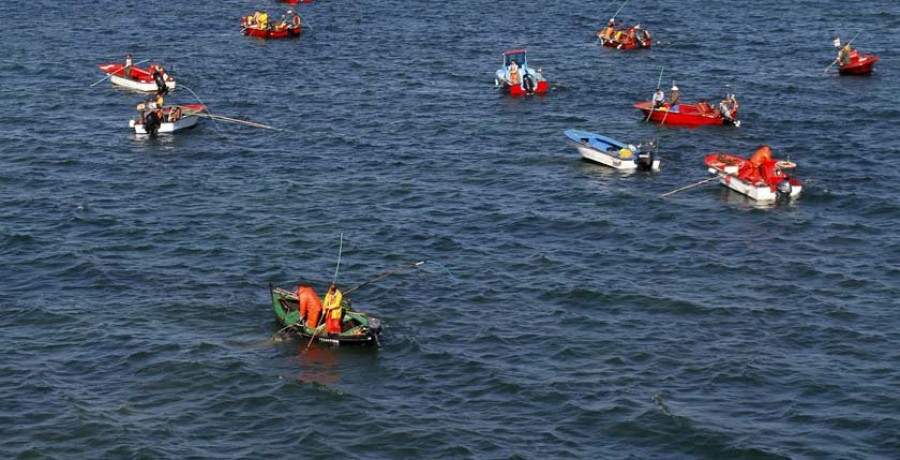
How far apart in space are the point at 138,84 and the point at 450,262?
36367mm

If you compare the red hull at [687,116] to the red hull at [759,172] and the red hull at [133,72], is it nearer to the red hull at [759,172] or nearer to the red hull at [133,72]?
the red hull at [759,172]

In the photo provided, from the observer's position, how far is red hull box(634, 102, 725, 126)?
7262 centimetres

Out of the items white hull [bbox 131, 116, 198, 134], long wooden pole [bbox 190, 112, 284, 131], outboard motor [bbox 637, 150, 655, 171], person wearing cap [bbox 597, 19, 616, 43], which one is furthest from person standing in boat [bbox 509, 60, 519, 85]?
white hull [bbox 131, 116, 198, 134]

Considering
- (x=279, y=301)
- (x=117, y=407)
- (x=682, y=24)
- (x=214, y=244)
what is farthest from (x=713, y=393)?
(x=682, y=24)

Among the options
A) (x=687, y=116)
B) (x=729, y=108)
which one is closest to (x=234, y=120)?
(x=687, y=116)

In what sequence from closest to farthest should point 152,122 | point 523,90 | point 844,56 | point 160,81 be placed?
point 152,122, point 160,81, point 523,90, point 844,56

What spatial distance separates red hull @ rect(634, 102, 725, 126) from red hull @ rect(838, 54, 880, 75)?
14.9 metres

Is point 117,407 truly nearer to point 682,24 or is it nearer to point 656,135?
point 656,135

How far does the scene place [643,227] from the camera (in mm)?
57656

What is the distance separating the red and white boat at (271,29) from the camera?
3907 inches

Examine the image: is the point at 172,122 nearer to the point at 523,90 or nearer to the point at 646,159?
the point at 523,90

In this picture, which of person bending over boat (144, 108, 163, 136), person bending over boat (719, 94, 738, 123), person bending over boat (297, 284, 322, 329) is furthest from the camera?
person bending over boat (719, 94, 738, 123)

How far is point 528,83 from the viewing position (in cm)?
8038

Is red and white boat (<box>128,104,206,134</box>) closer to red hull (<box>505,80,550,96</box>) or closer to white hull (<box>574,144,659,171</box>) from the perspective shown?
red hull (<box>505,80,550,96</box>)
